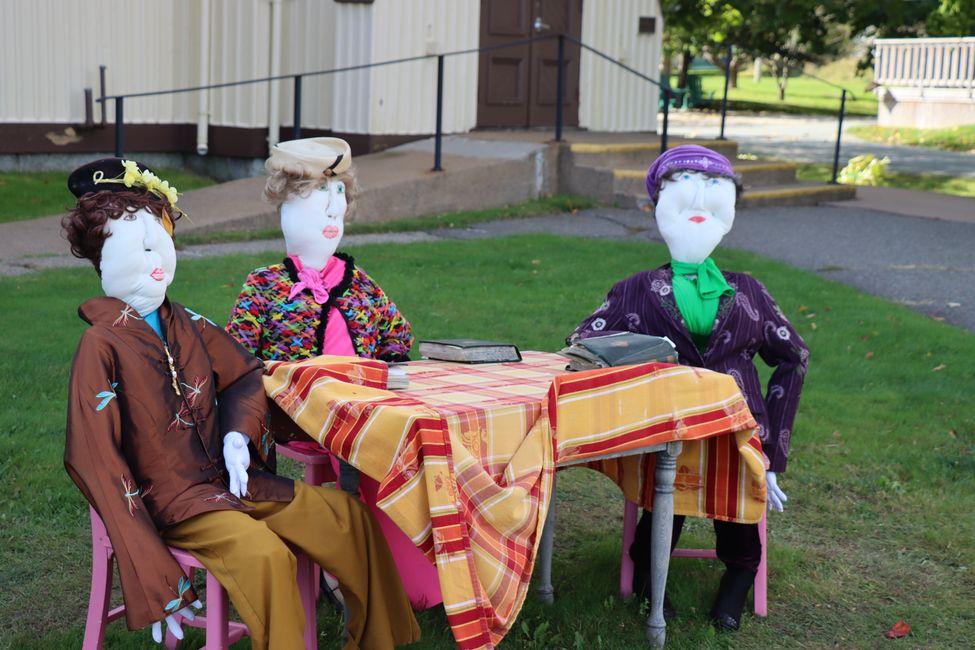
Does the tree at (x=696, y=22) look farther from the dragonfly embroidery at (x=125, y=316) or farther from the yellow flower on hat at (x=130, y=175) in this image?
the dragonfly embroidery at (x=125, y=316)

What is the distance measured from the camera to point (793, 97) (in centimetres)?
3762

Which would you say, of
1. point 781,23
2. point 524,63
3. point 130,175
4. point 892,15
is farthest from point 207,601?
point 781,23

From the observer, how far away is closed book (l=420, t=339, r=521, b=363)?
395cm

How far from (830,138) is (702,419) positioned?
20.9 m

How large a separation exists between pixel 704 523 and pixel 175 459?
97.9 inches

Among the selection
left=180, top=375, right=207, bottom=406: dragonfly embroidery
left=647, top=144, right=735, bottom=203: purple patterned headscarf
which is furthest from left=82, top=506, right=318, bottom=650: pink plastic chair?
left=647, top=144, right=735, bottom=203: purple patterned headscarf

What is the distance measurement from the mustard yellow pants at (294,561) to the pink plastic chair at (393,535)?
0.53 ft

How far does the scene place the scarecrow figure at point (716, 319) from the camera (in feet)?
13.1

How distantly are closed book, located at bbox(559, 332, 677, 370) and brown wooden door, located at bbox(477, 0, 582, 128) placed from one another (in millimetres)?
9487

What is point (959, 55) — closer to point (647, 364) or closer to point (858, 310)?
point (858, 310)

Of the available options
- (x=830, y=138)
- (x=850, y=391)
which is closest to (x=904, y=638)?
(x=850, y=391)

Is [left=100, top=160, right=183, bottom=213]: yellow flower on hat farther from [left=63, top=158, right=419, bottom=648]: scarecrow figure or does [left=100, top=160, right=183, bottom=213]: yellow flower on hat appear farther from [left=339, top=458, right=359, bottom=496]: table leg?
[left=339, top=458, right=359, bottom=496]: table leg

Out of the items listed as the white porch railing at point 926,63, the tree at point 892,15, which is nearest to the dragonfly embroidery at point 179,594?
the white porch railing at point 926,63

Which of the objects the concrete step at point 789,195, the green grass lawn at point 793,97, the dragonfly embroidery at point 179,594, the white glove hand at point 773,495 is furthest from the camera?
the green grass lawn at point 793,97
